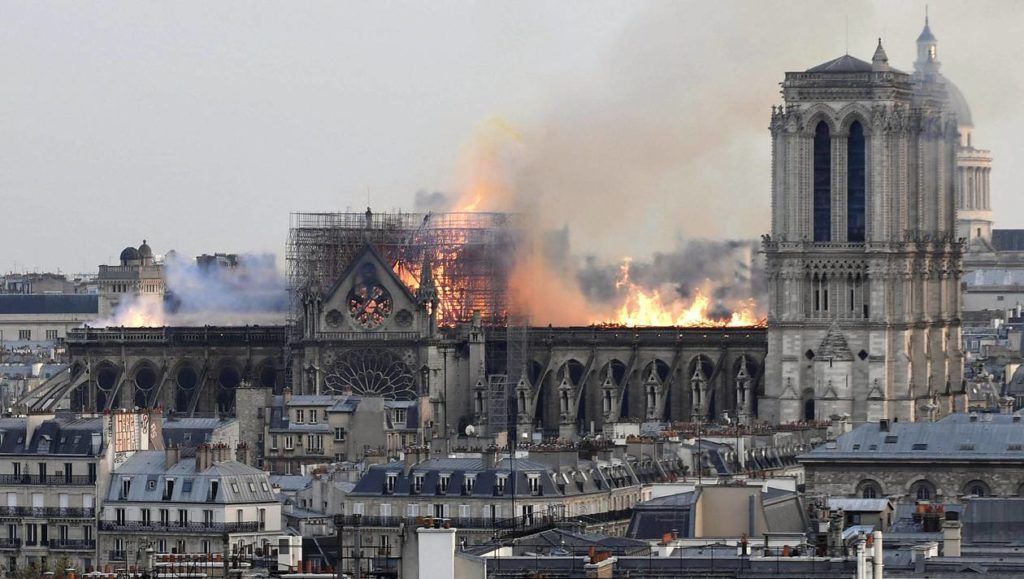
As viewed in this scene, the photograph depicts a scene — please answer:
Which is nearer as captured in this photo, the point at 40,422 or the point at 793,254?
the point at 40,422

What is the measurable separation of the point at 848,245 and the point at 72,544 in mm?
79092

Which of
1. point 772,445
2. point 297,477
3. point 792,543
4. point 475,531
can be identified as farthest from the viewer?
point 772,445

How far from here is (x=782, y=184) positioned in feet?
637

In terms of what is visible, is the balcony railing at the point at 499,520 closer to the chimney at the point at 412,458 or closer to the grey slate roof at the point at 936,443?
the chimney at the point at 412,458

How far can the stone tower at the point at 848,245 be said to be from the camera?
193 meters

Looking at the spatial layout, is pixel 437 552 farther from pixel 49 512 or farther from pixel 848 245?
pixel 848 245

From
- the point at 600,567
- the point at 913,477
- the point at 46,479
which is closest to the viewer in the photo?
the point at 600,567

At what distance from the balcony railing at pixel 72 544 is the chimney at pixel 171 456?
3.05 meters

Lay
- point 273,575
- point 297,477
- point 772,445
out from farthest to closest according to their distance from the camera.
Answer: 1. point 772,445
2. point 297,477
3. point 273,575

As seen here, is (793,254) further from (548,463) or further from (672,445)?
(548,463)

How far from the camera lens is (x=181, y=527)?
117m

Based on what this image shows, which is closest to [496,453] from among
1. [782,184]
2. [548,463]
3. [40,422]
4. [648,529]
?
[548,463]

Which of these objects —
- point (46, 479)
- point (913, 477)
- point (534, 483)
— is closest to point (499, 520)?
point (534, 483)

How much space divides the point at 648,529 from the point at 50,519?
2606cm
